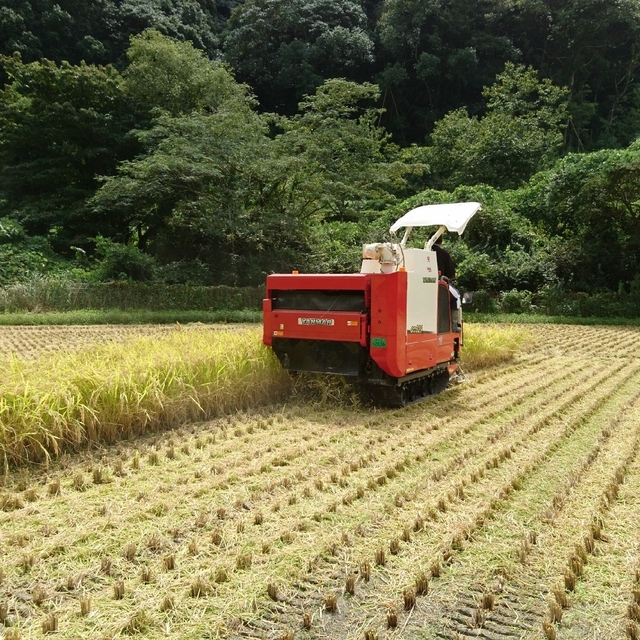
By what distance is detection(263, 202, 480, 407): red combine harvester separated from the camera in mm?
5297

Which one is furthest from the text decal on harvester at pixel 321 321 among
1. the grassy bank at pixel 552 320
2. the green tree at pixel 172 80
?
the green tree at pixel 172 80

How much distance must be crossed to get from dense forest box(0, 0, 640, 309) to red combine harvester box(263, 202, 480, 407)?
441 inches

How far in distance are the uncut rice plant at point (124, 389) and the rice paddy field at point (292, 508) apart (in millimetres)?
20

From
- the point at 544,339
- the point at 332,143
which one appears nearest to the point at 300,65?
the point at 332,143

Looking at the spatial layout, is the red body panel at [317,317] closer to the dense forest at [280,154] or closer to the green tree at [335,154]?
the dense forest at [280,154]

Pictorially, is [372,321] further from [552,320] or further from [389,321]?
[552,320]

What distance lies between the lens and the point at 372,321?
5348 millimetres

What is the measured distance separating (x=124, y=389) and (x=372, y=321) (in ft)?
7.23

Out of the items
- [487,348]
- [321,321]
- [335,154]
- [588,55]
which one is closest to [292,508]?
[321,321]

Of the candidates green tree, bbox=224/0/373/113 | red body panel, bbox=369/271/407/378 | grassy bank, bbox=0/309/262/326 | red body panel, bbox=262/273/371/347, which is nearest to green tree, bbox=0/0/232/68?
green tree, bbox=224/0/373/113

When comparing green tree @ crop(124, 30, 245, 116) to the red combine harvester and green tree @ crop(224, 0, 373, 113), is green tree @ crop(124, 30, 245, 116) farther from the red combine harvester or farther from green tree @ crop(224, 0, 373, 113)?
the red combine harvester

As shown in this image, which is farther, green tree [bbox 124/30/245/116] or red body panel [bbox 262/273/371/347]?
green tree [bbox 124/30/245/116]

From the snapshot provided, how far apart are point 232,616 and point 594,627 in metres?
1.31

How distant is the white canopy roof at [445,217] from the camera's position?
6.34 metres
